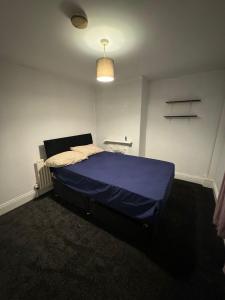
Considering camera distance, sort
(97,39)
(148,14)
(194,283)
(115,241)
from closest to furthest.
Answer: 1. (148,14)
2. (194,283)
3. (97,39)
4. (115,241)

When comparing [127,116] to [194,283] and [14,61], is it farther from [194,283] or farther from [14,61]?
[194,283]

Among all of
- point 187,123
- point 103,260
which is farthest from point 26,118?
point 187,123

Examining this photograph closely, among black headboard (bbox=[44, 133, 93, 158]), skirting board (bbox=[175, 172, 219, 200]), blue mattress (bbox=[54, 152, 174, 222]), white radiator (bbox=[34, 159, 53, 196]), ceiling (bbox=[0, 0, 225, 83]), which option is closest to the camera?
ceiling (bbox=[0, 0, 225, 83])

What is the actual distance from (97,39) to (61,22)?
0.41 metres

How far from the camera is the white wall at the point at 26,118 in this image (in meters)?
2.15

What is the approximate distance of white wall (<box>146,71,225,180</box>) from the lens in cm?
273

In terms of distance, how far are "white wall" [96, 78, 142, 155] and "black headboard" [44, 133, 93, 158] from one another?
61cm

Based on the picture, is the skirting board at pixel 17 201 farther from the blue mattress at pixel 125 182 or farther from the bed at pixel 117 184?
the blue mattress at pixel 125 182

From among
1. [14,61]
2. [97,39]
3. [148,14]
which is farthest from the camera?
[14,61]

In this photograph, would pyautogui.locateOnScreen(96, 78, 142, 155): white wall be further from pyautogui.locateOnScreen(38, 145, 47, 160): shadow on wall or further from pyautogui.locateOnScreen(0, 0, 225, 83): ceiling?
pyautogui.locateOnScreen(38, 145, 47, 160): shadow on wall

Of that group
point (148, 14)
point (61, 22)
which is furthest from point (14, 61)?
point (148, 14)

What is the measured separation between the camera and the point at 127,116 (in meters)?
3.36

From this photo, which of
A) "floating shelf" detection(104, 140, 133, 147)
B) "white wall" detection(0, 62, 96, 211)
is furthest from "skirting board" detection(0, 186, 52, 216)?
"floating shelf" detection(104, 140, 133, 147)

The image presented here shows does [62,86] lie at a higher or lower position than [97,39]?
lower
